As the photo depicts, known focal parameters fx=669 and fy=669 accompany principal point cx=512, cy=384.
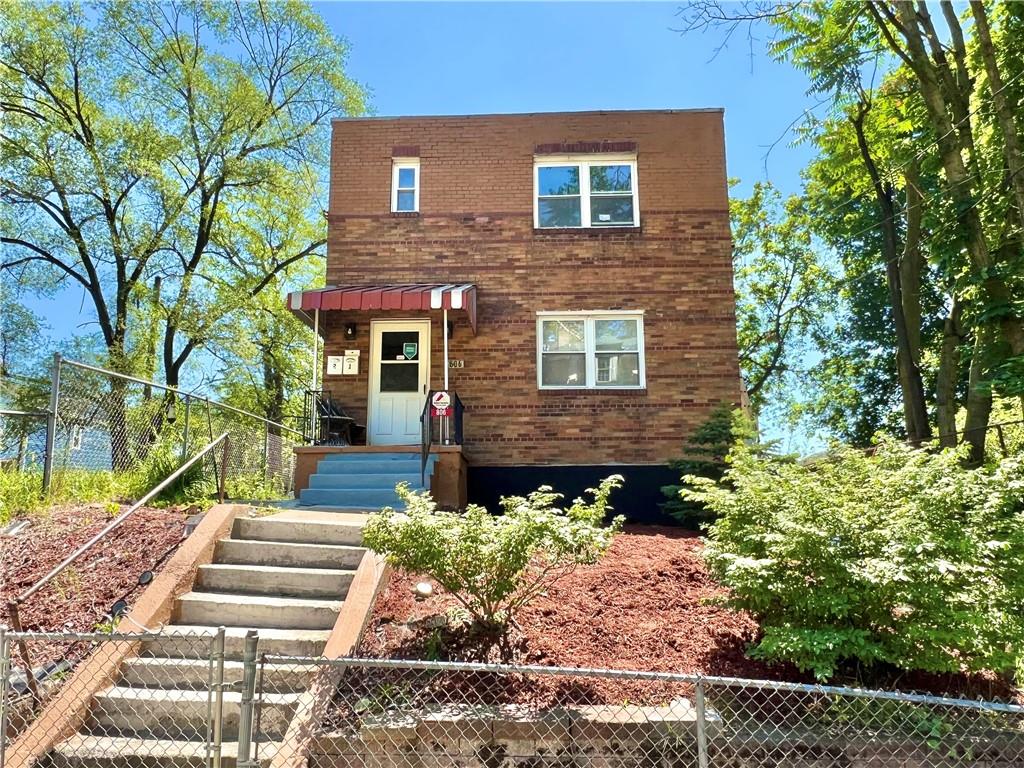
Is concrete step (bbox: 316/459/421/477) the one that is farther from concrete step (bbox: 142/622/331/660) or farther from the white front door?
concrete step (bbox: 142/622/331/660)

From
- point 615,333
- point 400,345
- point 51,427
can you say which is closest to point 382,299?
point 400,345

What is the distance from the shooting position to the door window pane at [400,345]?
11688 millimetres

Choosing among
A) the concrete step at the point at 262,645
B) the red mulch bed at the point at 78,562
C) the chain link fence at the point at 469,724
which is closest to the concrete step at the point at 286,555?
the red mulch bed at the point at 78,562

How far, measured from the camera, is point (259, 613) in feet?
17.3

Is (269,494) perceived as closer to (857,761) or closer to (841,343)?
(857,761)

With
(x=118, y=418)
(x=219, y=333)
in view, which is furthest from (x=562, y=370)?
(x=219, y=333)

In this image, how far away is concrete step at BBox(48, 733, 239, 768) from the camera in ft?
13.1

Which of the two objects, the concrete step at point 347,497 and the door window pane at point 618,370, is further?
the door window pane at point 618,370

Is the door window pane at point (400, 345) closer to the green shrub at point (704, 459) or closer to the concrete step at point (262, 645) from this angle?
the green shrub at point (704, 459)

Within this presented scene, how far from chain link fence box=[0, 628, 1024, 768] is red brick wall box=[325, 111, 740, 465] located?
6.88 metres

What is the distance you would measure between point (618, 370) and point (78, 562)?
27.2ft

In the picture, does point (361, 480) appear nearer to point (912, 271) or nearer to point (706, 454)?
point (706, 454)

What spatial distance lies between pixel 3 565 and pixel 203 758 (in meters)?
3.14

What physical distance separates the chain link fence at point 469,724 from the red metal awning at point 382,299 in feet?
21.7
